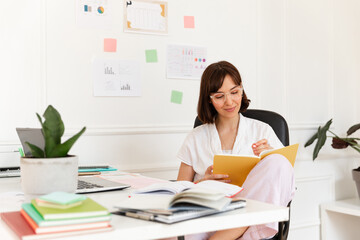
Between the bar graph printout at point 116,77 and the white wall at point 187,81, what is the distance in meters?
0.04

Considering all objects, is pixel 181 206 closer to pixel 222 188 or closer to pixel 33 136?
pixel 222 188

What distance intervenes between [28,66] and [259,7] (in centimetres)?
157

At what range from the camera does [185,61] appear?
2.76m

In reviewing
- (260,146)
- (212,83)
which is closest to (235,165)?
(260,146)

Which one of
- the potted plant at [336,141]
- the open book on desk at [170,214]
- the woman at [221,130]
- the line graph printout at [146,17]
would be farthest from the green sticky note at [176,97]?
the open book on desk at [170,214]

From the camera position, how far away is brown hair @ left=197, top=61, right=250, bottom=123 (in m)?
2.12

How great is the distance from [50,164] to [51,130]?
8 cm

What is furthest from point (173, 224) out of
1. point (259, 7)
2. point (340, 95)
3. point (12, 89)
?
point (340, 95)

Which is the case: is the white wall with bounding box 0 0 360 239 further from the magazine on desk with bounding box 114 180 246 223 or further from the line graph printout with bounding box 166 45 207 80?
the magazine on desk with bounding box 114 180 246 223

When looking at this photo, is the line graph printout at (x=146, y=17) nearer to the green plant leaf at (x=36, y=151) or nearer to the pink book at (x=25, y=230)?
the green plant leaf at (x=36, y=151)

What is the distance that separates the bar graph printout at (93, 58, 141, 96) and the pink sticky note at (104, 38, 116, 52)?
0.20 ft

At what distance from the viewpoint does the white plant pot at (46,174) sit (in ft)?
3.32

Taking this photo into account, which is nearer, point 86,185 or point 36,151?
point 36,151

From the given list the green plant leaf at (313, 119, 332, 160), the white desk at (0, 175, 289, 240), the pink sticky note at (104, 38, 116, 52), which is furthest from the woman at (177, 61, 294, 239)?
the green plant leaf at (313, 119, 332, 160)
